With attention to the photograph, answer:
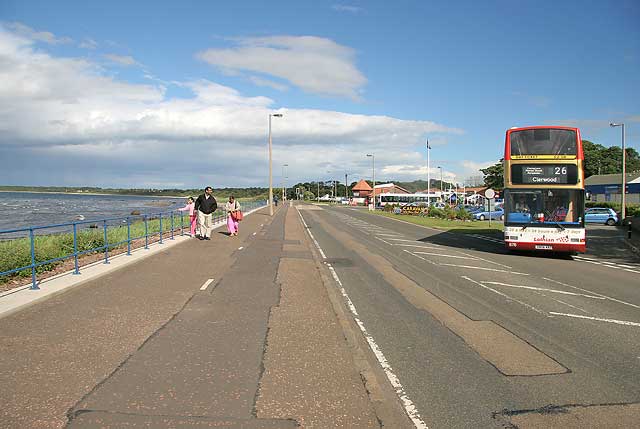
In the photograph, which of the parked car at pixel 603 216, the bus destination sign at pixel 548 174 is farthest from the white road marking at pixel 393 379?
the parked car at pixel 603 216

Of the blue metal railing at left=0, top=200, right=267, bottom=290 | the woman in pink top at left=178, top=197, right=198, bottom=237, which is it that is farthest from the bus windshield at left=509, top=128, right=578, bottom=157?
the woman in pink top at left=178, top=197, right=198, bottom=237

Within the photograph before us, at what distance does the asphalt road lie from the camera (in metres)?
4.74

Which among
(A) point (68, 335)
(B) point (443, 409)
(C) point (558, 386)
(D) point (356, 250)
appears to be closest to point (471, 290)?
(C) point (558, 386)

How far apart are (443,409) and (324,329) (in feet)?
9.88

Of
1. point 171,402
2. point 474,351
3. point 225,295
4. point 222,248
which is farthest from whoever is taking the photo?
point 222,248

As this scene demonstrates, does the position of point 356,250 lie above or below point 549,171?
below

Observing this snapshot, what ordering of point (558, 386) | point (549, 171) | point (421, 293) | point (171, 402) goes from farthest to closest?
point (549, 171) → point (421, 293) → point (558, 386) → point (171, 402)

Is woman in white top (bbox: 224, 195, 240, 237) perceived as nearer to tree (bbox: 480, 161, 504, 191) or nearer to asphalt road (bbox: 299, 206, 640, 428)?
asphalt road (bbox: 299, 206, 640, 428)

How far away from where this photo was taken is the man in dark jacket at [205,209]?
831 inches

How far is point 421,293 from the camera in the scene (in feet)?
35.2

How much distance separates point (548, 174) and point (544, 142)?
103 centimetres

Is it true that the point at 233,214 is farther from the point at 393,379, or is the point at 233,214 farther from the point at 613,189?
the point at 613,189

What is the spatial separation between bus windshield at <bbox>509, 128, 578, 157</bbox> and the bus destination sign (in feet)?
1.37

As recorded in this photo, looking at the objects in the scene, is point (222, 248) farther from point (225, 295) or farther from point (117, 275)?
point (225, 295)
